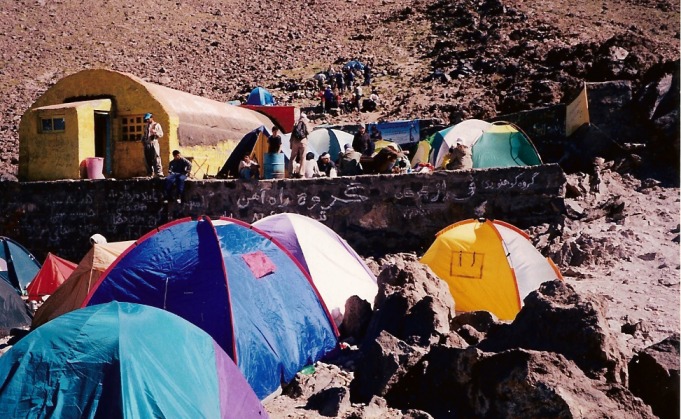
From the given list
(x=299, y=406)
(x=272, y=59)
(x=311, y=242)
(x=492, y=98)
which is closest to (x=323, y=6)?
(x=272, y=59)

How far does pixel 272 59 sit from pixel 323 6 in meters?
9.21

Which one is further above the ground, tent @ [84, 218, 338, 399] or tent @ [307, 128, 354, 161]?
tent @ [307, 128, 354, 161]

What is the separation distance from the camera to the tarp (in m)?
21.5

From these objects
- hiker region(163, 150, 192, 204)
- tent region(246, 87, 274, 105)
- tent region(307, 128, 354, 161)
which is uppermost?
tent region(246, 87, 274, 105)

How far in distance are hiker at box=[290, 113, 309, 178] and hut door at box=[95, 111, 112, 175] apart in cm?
503

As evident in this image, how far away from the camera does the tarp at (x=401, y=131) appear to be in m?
21.5

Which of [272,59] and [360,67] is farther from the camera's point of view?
[272,59]

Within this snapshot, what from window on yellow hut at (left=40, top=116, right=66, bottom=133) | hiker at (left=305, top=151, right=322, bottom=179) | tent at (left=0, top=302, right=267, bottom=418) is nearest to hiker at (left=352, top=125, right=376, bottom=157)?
hiker at (left=305, top=151, right=322, bottom=179)

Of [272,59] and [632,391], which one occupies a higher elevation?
[272,59]

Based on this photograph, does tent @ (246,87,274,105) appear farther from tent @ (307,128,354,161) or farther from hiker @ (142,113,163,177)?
hiker @ (142,113,163,177)

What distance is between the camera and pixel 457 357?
5.43m

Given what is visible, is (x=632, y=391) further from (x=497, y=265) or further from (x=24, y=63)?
(x=24, y=63)

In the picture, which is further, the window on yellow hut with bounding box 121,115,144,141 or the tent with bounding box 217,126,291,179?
the window on yellow hut with bounding box 121,115,144,141

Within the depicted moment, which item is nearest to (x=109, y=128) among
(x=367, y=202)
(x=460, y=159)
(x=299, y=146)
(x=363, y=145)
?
(x=299, y=146)
